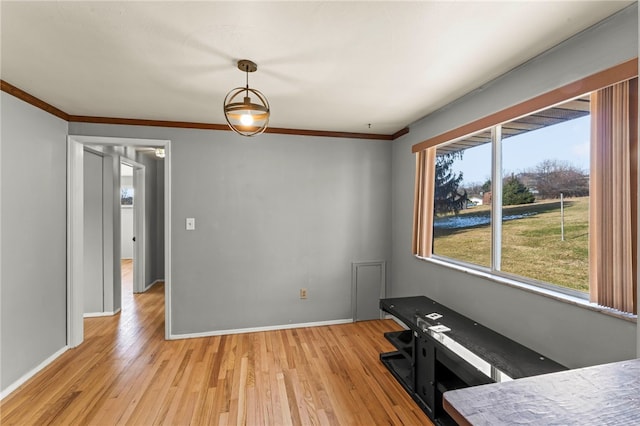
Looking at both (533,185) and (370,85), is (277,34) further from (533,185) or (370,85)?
(533,185)

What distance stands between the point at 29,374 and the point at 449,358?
10.9 ft

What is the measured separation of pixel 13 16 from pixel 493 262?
3.29 meters

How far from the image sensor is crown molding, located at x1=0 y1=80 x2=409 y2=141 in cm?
242

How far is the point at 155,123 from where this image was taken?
3244 mm

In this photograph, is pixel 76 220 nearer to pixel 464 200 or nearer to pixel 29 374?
pixel 29 374

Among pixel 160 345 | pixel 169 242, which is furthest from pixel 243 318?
pixel 169 242

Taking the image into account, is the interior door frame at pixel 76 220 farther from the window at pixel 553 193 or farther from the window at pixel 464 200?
the window at pixel 553 193

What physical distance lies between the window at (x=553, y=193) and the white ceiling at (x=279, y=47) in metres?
0.42

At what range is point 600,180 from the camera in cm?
158

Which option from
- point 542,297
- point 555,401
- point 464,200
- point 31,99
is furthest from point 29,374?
point 464,200

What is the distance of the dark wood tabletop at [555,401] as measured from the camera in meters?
0.58

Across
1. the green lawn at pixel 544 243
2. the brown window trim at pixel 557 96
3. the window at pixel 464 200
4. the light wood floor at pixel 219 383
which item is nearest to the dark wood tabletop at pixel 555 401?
the green lawn at pixel 544 243

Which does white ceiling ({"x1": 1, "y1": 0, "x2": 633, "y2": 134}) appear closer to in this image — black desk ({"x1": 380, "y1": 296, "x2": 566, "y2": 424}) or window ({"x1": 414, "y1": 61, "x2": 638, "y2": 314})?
window ({"x1": 414, "y1": 61, "x2": 638, "y2": 314})

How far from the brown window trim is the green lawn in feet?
1.97
